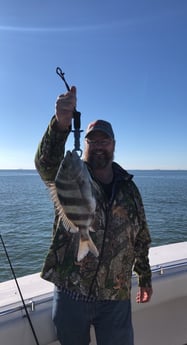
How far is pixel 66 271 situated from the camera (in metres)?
2.18

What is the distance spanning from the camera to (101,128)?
7.27 feet

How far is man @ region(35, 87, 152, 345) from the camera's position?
7.13 ft

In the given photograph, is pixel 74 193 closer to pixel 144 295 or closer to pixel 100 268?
pixel 100 268

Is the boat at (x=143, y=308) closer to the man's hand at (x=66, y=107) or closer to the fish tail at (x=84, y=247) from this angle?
the fish tail at (x=84, y=247)

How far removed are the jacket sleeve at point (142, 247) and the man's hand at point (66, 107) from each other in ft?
2.97

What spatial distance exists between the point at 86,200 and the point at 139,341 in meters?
2.58

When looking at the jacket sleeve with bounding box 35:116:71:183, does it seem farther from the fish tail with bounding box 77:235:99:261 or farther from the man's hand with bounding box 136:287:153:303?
the man's hand with bounding box 136:287:153:303

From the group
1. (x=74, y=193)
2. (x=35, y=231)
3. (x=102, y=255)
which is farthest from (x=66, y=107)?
(x=35, y=231)

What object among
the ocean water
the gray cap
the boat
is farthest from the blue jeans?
the ocean water

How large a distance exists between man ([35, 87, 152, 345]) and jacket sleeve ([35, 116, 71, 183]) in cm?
2

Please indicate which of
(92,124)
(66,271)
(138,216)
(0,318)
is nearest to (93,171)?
(92,124)

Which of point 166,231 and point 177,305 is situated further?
point 166,231

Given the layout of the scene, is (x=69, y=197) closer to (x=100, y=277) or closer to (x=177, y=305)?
(x=100, y=277)

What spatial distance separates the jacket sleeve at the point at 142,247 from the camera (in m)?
2.45
